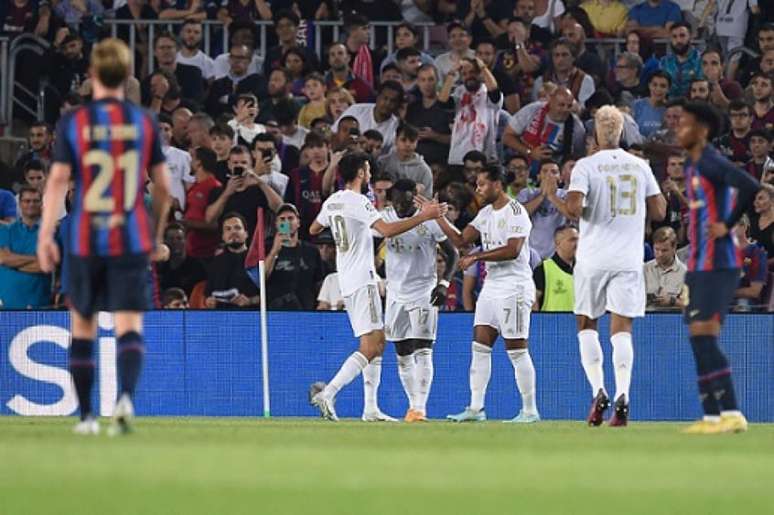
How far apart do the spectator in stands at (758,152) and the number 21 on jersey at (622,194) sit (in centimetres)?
707

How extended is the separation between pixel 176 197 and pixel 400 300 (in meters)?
4.82

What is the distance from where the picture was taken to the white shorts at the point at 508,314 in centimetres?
1795

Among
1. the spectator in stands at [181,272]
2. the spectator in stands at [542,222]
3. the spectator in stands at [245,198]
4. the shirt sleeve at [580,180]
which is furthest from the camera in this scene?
the spectator in stands at [245,198]

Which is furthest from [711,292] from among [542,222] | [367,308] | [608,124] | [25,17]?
[25,17]

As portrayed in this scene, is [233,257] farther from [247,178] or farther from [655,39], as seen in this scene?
[655,39]

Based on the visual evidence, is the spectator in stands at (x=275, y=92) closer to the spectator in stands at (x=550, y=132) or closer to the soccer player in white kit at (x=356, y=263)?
the spectator in stands at (x=550, y=132)

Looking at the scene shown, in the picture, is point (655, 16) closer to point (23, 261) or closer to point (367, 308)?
point (367, 308)

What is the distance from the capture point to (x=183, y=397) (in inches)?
801

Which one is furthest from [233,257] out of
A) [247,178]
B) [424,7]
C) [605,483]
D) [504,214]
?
[605,483]

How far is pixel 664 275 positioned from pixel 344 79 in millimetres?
5623

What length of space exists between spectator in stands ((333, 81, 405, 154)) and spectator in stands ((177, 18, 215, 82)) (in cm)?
240

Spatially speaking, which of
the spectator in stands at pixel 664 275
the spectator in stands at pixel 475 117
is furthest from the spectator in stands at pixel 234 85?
the spectator in stands at pixel 664 275

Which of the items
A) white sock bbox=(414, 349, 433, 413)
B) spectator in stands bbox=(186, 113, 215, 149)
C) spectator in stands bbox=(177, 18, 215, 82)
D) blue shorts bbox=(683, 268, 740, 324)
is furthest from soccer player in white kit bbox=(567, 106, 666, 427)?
spectator in stands bbox=(177, 18, 215, 82)

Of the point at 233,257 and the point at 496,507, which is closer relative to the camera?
the point at 496,507
